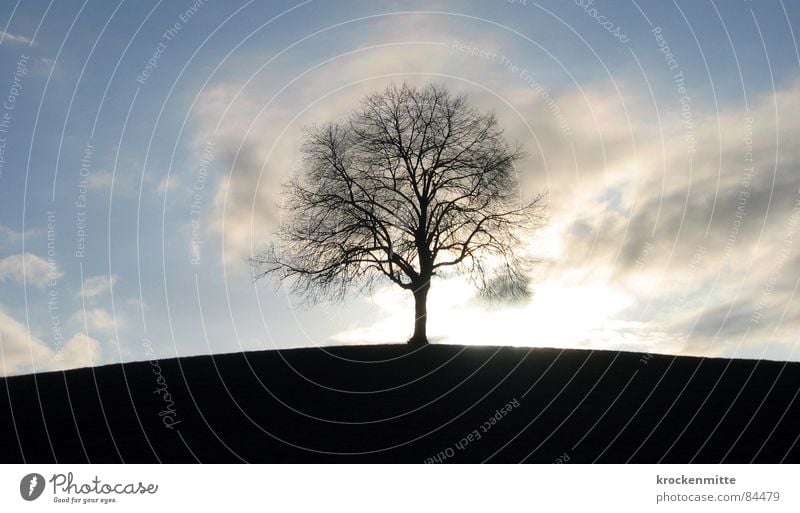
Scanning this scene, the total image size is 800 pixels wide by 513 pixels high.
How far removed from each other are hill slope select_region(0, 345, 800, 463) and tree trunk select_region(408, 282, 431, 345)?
1.17 metres

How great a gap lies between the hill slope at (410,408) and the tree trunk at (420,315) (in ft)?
3.85

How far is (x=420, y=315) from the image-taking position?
3036 cm

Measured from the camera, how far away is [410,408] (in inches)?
794

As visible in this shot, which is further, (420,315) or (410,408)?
(420,315)

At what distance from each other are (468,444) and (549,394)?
6.49m

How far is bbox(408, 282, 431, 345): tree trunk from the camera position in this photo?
29766mm

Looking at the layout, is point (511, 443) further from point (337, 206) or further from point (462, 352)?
point (337, 206)

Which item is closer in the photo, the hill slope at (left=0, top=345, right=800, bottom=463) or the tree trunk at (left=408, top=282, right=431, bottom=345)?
the hill slope at (left=0, top=345, right=800, bottom=463)

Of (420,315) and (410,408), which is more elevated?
(420,315)

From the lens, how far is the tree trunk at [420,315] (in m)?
29.8

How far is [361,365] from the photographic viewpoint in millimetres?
26156

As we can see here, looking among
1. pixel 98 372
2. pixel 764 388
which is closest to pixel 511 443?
pixel 764 388

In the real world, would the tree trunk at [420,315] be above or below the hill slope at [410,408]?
above

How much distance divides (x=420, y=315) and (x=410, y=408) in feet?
34.1
